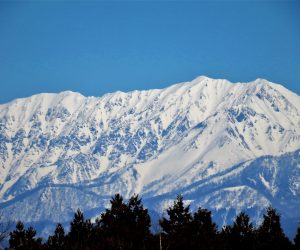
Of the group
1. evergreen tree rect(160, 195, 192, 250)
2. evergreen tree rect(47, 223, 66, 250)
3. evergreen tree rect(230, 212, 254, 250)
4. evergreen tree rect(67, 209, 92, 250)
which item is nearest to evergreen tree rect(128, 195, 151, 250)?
evergreen tree rect(160, 195, 192, 250)

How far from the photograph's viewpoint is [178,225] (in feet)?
228

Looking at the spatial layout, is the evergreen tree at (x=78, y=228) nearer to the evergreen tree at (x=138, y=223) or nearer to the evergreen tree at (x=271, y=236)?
the evergreen tree at (x=138, y=223)

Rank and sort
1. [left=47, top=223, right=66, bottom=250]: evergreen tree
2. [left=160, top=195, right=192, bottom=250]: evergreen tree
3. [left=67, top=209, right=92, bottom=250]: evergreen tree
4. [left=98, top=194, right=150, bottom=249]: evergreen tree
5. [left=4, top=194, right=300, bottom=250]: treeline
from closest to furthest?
[left=160, top=195, right=192, bottom=250]: evergreen tree → [left=4, top=194, right=300, bottom=250]: treeline → [left=98, top=194, right=150, bottom=249]: evergreen tree → [left=47, top=223, right=66, bottom=250]: evergreen tree → [left=67, top=209, right=92, bottom=250]: evergreen tree

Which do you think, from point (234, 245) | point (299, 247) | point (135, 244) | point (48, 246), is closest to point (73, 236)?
point (48, 246)

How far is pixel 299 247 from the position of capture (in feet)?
224

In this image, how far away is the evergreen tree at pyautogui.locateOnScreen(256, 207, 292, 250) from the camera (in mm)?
66969

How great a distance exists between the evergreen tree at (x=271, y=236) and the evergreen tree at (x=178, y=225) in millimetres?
5532

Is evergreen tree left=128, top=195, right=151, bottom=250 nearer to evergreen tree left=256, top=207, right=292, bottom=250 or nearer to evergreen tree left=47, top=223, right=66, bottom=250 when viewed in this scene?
evergreen tree left=47, top=223, right=66, bottom=250

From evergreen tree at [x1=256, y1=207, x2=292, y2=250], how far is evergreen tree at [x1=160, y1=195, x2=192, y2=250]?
5.53 meters

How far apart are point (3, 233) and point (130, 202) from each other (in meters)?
29.0

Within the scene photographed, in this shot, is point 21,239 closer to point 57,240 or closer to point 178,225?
point 57,240

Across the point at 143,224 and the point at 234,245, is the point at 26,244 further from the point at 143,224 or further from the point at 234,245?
the point at 234,245

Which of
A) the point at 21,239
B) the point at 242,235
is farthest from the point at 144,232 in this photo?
the point at 21,239

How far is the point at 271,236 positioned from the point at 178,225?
23.8ft
